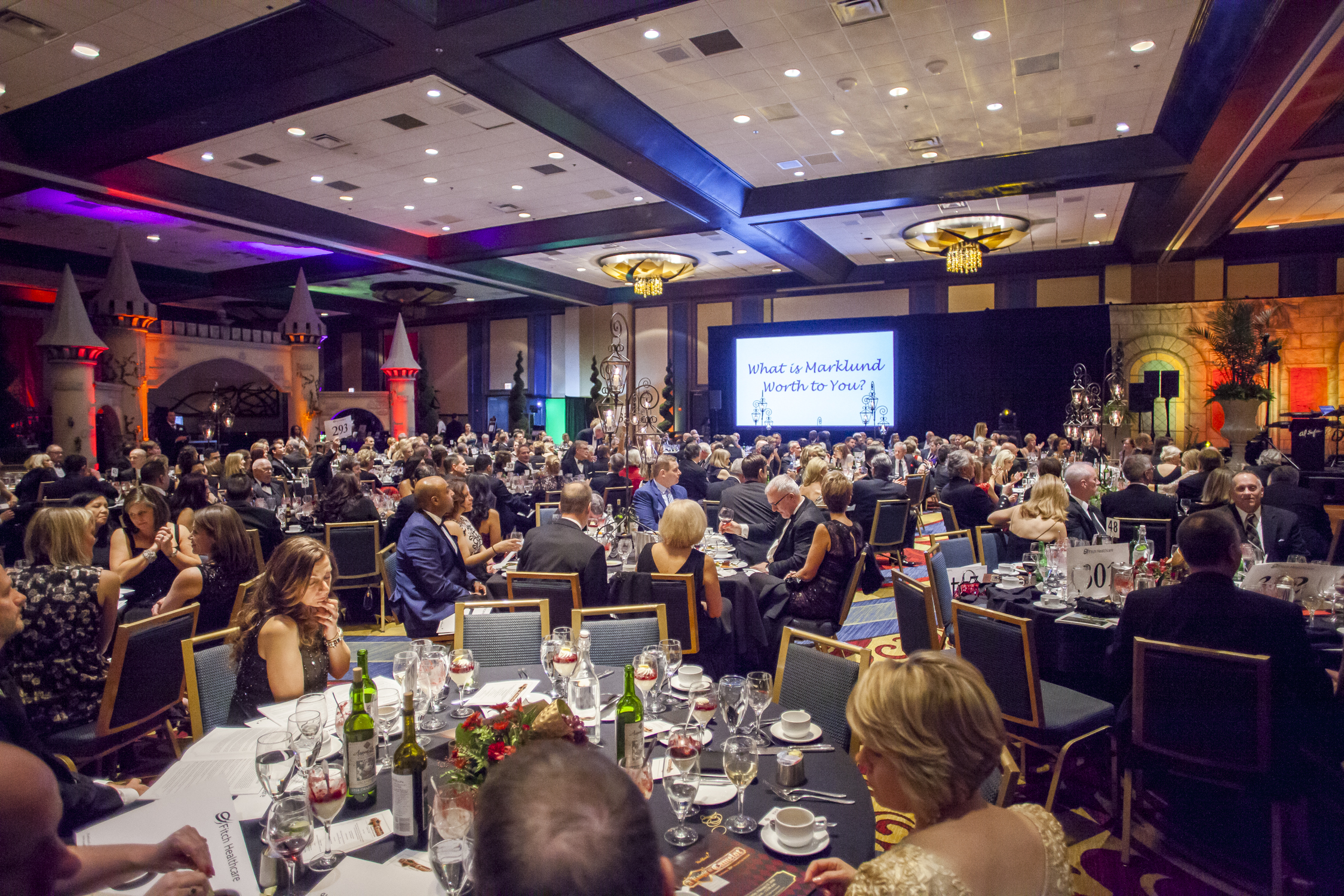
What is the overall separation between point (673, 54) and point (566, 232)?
242 inches

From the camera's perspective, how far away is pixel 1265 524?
16.0ft

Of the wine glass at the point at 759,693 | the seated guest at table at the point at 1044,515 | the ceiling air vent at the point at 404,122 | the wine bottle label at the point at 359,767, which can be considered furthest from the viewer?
the ceiling air vent at the point at 404,122

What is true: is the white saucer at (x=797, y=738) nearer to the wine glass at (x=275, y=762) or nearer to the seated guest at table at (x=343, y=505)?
the wine glass at (x=275, y=762)

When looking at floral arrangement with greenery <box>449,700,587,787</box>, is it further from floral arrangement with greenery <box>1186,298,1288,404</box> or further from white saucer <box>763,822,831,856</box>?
floral arrangement with greenery <box>1186,298,1288,404</box>

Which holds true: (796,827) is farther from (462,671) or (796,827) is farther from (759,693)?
(462,671)

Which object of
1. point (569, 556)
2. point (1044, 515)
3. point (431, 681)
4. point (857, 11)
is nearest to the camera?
point (431, 681)

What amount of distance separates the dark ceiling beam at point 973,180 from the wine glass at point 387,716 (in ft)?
30.6

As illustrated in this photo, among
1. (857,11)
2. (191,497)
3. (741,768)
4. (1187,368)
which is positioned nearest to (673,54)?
(857,11)

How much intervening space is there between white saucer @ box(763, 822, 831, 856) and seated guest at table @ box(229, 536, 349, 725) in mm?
1642

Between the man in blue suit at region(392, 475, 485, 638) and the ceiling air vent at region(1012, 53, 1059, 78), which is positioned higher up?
the ceiling air vent at region(1012, 53, 1059, 78)

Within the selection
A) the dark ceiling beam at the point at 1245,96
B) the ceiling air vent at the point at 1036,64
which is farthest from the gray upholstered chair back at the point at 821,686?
the ceiling air vent at the point at 1036,64

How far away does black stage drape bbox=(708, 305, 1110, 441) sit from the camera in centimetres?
1459

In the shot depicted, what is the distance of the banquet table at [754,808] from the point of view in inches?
61.2

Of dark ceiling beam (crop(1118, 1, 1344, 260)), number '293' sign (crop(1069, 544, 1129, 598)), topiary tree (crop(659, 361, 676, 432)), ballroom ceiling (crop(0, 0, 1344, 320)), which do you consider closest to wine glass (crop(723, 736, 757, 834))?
number '293' sign (crop(1069, 544, 1129, 598))
